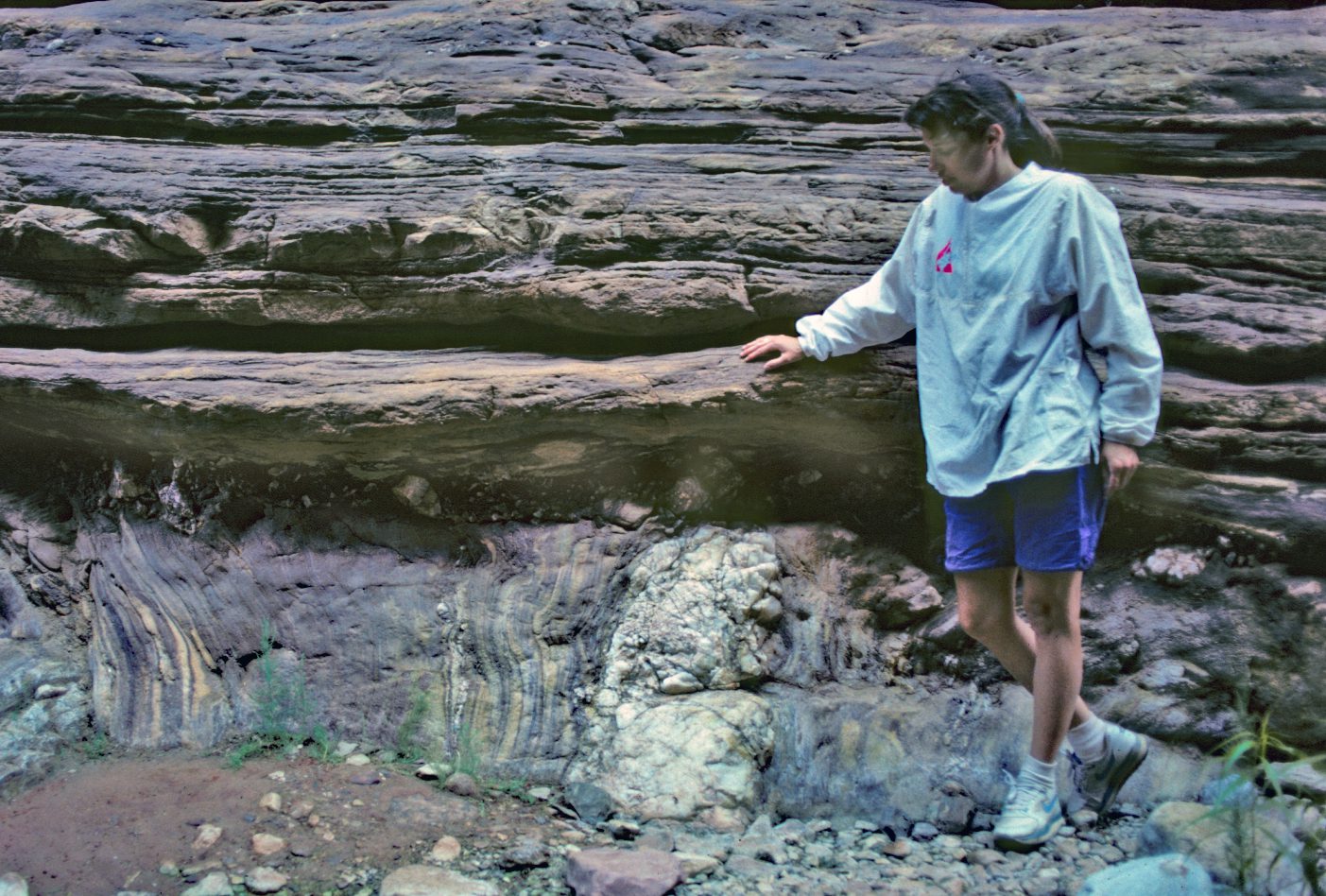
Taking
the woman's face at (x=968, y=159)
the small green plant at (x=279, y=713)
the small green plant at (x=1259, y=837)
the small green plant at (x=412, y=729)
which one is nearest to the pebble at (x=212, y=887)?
the small green plant at (x=279, y=713)

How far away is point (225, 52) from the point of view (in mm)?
4121

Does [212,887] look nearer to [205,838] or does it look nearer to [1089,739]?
[205,838]

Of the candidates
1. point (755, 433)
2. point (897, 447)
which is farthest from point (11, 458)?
point (897, 447)

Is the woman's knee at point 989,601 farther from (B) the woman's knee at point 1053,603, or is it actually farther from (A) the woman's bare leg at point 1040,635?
(B) the woman's knee at point 1053,603

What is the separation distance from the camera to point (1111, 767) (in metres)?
2.85

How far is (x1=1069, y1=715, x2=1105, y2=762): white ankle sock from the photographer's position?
2814 millimetres

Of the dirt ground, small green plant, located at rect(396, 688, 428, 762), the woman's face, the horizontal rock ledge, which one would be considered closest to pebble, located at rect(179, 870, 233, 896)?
the dirt ground

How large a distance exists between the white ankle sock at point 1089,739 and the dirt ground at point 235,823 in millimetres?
1380

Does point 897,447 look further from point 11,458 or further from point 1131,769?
point 11,458

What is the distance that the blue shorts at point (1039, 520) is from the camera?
2.53 m

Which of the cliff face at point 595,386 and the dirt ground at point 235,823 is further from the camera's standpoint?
the cliff face at point 595,386

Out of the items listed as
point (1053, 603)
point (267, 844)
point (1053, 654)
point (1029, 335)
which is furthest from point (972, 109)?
point (267, 844)

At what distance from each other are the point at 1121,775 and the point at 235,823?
2437mm

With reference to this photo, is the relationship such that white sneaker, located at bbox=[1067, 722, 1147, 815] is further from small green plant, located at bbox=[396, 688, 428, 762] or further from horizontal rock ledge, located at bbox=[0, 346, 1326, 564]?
small green plant, located at bbox=[396, 688, 428, 762]
